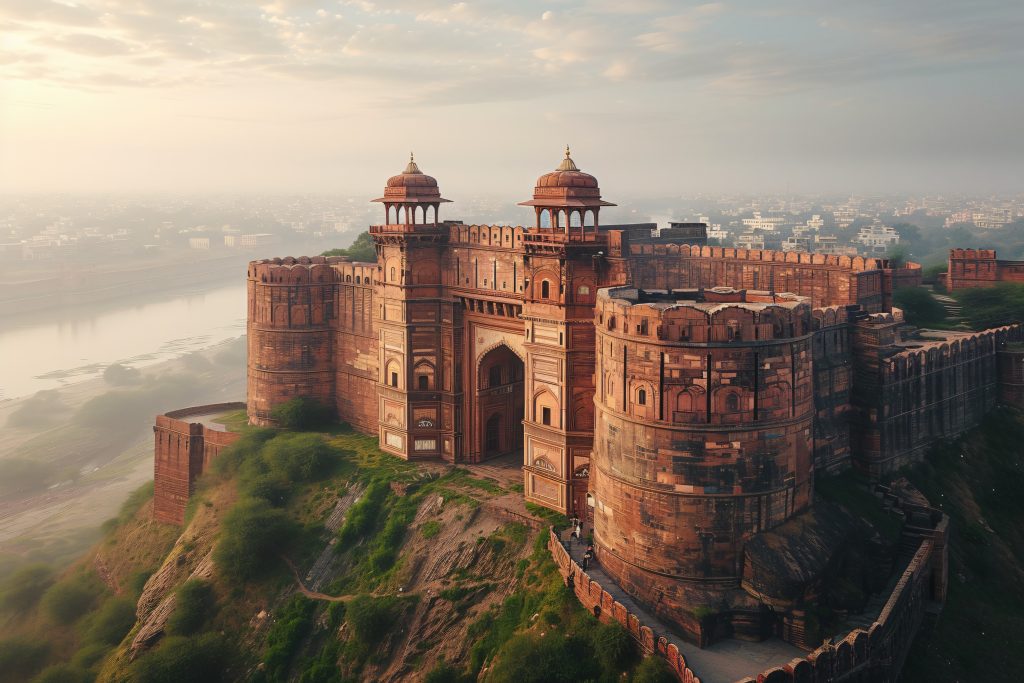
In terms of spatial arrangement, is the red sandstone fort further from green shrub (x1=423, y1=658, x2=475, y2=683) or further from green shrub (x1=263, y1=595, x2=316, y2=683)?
green shrub (x1=263, y1=595, x2=316, y2=683)

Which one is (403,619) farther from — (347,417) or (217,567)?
(347,417)

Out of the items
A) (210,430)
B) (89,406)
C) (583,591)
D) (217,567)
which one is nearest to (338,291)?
(210,430)

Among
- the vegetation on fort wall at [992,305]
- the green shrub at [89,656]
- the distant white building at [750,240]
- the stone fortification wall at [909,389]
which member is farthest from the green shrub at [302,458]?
the distant white building at [750,240]

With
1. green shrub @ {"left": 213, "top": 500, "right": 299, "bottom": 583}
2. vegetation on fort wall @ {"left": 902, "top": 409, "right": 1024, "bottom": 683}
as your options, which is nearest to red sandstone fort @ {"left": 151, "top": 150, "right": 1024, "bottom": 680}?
vegetation on fort wall @ {"left": 902, "top": 409, "right": 1024, "bottom": 683}

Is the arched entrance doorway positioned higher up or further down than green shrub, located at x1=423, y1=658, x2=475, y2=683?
higher up

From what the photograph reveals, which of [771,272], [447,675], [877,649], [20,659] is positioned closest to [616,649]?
[877,649]

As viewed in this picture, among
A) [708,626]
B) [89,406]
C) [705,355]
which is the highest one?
[705,355]

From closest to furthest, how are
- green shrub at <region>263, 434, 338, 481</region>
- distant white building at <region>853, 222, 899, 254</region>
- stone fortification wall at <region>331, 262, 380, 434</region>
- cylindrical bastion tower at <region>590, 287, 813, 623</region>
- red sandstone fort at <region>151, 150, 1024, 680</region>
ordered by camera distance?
cylindrical bastion tower at <region>590, 287, 813, 623</region> → red sandstone fort at <region>151, 150, 1024, 680</region> → green shrub at <region>263, 434, 338, 481</region> → stone fortification wall at <region>331, 262, 380, 434</region> → distant white building at <region>853, 222, 899, 254</region>
